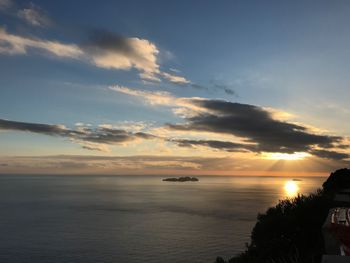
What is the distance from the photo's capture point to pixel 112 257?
5591cm

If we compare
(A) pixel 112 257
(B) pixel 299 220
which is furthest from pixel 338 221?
(A) pixel 112 257

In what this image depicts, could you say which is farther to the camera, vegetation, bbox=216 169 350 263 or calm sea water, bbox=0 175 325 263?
calm sea water, bbox=0 175 325 263

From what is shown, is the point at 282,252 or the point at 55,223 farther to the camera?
the point at 55,223

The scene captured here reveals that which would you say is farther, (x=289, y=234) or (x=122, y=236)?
(x=122, y=236)

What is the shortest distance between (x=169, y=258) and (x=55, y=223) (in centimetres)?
4440

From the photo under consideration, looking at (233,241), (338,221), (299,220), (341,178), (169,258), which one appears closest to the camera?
(338,221)

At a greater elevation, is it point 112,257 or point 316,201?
point 316,201

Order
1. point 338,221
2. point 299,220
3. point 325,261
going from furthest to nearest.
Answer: point 299,220 < point 338,221 < point 325,261

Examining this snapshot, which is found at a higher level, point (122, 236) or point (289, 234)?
point (289, 234)

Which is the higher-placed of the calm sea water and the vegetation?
the vegetation

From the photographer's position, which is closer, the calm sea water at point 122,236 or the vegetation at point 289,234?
the vegetation at point 289,234

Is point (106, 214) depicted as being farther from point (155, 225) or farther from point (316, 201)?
point (316, 201)

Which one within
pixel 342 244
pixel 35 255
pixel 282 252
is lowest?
pixel 35 255

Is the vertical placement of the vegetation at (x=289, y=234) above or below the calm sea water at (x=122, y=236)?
above
